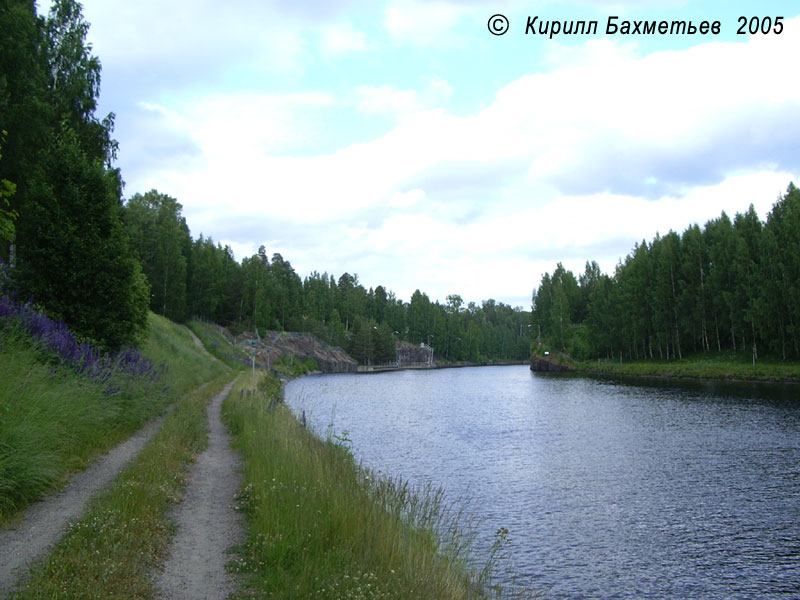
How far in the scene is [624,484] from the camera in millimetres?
20766

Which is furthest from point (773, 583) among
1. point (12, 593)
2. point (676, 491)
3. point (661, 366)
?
point (661, 366)

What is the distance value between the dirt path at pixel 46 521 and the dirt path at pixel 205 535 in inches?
58.7

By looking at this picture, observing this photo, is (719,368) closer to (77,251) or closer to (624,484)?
(624,484)

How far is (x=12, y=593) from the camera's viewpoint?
5.96 meters

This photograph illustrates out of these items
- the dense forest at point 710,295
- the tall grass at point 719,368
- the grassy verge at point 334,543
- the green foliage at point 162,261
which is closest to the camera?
the grassy verge at point 334,543

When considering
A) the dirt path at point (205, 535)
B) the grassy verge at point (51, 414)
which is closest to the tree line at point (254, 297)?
the grassy verge at point (51, 414)

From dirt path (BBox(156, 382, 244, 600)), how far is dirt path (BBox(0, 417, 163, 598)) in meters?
1.49

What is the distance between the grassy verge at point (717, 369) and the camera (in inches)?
2196

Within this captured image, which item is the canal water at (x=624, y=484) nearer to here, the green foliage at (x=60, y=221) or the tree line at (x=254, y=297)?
the green foliage at (x=60, y=221)

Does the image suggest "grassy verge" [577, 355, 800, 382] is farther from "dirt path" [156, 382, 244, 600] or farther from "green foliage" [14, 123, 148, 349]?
"green foliage" [14, 123, 148, 349]

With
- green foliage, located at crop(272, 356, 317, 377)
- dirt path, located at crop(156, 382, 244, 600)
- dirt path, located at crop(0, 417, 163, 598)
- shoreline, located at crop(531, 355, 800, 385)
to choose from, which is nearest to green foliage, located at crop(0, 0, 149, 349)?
dirt path, located at crop(156, 382, 244, 600)

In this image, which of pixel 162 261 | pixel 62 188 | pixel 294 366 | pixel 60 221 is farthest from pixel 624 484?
pixel 294 366

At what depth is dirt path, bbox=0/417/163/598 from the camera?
682 centimetres

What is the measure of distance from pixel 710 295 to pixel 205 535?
7993cm
